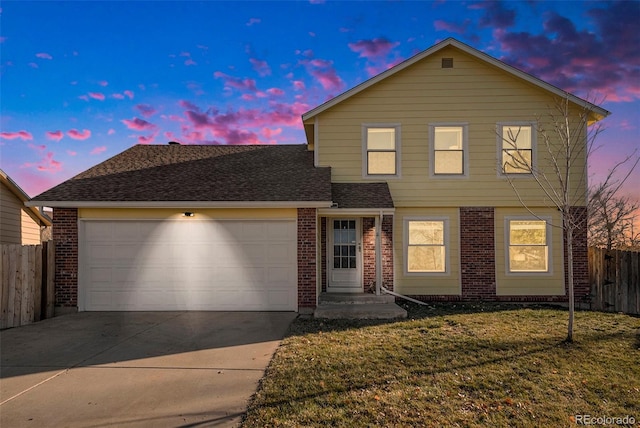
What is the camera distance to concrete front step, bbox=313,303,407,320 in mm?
8531

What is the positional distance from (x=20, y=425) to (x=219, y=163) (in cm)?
909

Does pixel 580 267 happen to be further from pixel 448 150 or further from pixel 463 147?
pixel 448 150

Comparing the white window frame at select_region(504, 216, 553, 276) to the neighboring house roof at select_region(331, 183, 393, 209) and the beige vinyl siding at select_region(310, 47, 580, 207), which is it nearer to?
the beige vinyl siding at select_region(310, 47, 580, 207)

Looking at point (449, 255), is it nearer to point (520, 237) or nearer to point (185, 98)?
point (520, 237)

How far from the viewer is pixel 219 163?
12.0m

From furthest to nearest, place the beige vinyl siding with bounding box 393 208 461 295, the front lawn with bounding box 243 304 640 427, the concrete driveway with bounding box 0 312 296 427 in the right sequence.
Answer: the beige vinyl siding with bounding box 393 208 461 295 < the concrete driveway with bounding box 0 312 296 427 < the front lawn with bounding box 243 304 640 427

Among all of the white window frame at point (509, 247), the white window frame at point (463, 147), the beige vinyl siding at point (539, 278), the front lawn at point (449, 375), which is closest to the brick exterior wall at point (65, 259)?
the front lawn at point (449, 375)

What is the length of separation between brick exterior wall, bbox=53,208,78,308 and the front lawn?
615 centimetres

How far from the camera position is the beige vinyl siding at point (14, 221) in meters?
12.9

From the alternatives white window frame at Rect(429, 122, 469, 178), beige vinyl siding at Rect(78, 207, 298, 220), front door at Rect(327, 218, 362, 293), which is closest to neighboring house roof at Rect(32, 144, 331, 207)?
beige vinyl siding at Rect(78, 207, 298, 220)

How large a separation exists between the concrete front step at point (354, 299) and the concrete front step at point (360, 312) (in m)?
0.45

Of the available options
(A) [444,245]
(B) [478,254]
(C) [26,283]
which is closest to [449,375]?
(A) [444,245]

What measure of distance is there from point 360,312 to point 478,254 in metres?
4.31

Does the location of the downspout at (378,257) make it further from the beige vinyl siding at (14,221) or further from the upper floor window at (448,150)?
the beige vinyl siding at (14,221)
